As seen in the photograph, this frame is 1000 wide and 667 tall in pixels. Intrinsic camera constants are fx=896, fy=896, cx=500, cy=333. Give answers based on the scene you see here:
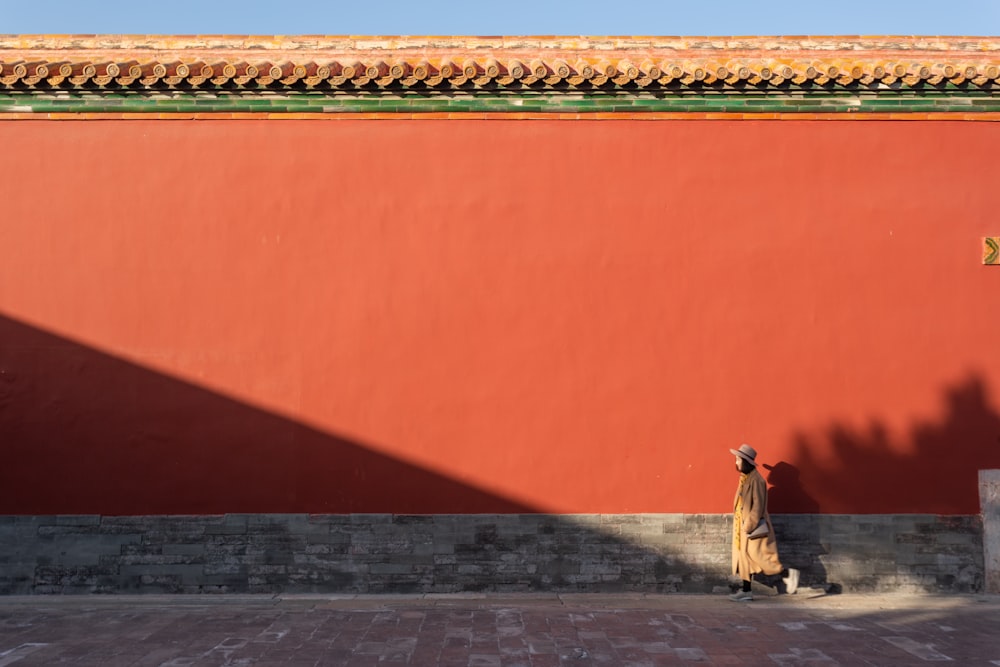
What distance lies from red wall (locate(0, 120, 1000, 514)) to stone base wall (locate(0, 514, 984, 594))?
16cm

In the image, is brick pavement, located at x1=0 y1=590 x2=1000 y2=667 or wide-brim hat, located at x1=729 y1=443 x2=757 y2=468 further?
wide-brim hat, located at x1=729 y1=443 x2=757 y2=468

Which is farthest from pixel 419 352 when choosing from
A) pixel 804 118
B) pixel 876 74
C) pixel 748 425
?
pixel 876 74

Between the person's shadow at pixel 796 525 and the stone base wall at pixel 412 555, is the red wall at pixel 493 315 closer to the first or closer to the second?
the person's shadow at pixel 796 525

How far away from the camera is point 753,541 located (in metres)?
6.69

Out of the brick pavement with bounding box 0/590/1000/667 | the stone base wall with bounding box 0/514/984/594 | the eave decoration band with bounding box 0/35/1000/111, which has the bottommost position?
the brick pavement with bounding box 0/590/1000/667

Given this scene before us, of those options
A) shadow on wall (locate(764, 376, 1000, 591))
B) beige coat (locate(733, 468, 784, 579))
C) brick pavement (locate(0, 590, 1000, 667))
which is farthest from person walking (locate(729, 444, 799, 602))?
shadow on wall (locate(764, 376, 1000, 591))

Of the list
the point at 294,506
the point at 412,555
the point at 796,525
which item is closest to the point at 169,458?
the point at 294,506

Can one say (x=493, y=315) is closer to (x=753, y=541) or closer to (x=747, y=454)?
(x=747, y=454)

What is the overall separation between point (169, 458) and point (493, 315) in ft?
9.05

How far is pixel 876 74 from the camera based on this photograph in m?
7.10

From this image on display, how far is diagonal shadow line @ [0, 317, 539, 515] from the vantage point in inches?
274

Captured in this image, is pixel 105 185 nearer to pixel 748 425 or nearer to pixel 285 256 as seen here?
pixel 285 256

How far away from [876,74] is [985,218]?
57.3 inches

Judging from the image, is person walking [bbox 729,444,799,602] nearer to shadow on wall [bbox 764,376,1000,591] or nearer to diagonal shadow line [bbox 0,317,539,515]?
shadow on wall [bbox 764,376,1000,591]
